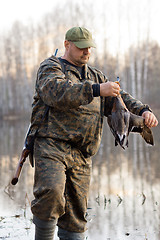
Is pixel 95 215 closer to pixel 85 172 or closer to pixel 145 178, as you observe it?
pixel 85 172

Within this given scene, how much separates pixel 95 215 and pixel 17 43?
39.1 m

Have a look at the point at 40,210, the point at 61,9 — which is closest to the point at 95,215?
the point at 40,210

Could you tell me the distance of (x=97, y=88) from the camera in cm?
300

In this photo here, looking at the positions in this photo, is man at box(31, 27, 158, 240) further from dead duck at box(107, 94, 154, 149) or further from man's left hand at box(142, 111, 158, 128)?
dead duck at box(107, 94, 154, 149)

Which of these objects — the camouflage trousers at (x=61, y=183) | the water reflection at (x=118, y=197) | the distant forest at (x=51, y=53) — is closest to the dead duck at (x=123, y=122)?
the camouflage trousers at (x=61, y=183)

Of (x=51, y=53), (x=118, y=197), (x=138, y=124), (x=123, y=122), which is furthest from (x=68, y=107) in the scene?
(x=51, y=53)

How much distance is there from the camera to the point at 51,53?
3709cm

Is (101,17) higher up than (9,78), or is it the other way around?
(101,17)

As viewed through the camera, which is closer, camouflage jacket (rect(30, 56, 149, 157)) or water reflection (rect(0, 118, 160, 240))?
camouflage jacket (rect(30, 56, 149, 157))

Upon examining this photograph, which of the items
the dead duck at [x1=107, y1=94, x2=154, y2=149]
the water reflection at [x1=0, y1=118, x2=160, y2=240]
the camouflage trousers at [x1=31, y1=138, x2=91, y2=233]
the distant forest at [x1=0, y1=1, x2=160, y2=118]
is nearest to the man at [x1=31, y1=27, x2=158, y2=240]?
the camouflage trousers at [x1=31, y1=138, x2=91, y2=233]

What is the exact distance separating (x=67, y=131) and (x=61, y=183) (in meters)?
0.43

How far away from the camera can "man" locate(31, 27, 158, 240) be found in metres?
3.04

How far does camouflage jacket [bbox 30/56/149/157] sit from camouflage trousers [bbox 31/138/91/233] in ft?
0.30

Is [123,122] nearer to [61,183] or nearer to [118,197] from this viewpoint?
[61,183]
